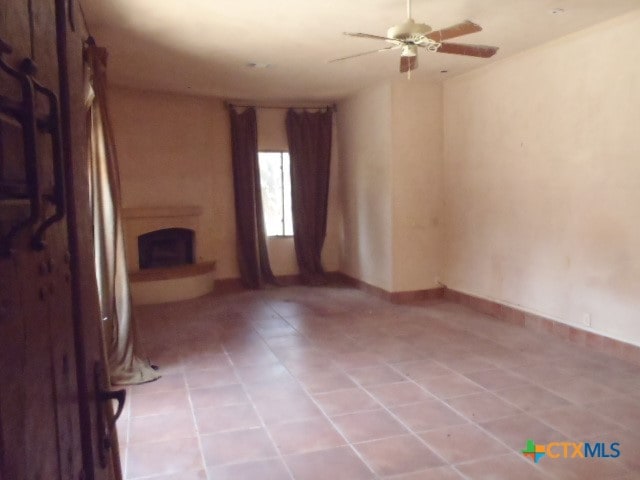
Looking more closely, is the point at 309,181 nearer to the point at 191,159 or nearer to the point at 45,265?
the point at 191,159

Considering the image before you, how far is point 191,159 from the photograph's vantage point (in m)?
6.96

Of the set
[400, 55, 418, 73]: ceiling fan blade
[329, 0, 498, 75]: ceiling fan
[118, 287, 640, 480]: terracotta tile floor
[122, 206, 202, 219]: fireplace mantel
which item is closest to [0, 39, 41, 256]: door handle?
[118, 287, 640, 480]: terracotta tile floor

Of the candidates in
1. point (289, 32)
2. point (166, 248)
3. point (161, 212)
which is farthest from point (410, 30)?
point (166, 248)

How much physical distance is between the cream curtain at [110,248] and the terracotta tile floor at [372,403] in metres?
0.32

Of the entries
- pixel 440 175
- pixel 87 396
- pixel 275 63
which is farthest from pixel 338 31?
pixel 87 396

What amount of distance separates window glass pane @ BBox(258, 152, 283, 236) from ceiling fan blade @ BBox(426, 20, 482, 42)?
4.62 m

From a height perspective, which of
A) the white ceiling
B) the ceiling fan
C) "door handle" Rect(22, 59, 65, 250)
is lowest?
"door handle" Rect(22, 59, 65, 250)

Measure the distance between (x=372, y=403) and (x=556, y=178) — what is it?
273 centimetres

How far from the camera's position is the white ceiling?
3562 mm

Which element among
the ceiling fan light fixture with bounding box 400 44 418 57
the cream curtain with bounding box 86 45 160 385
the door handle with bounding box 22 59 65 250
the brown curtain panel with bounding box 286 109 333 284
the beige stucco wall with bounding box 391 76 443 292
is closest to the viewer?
the door handle with bounding box 22 59 65 250

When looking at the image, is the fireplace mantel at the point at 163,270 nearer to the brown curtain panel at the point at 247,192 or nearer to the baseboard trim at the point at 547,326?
the brown curtain panel at the point at 247,192

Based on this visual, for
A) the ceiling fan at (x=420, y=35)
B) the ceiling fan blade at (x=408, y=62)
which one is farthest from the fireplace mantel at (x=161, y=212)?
the ceiling fan at (x=420, y=35)

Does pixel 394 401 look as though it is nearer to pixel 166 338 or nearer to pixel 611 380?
pixel 611 380

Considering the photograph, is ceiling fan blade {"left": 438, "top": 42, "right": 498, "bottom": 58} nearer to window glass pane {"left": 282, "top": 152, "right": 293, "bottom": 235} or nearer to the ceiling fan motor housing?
the ceiling fan motor housing
